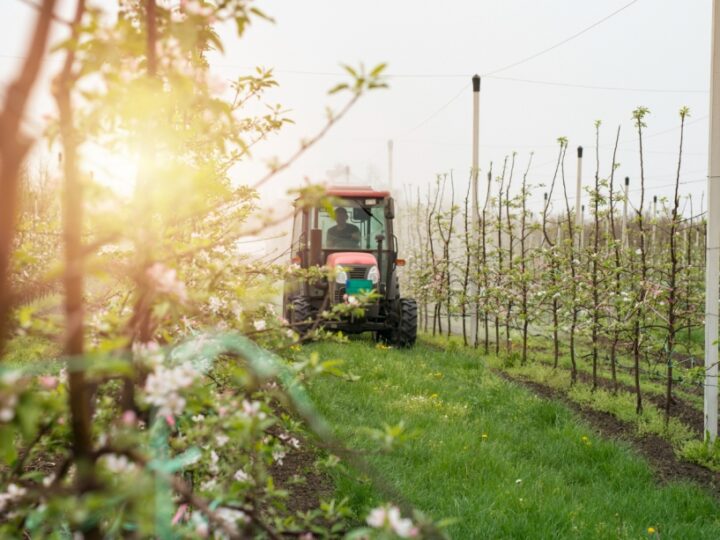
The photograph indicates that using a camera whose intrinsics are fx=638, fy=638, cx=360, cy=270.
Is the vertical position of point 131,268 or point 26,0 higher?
point 26,0

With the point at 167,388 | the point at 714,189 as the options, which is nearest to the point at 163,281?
the point at 167,388

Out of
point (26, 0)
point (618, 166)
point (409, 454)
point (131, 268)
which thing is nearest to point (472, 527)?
point (409, 454)

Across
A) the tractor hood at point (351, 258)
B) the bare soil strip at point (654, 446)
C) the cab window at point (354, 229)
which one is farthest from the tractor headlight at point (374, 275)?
the bare soil strip at point (654, 446)

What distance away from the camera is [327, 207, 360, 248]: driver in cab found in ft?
31.0

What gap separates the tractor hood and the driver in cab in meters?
0.22

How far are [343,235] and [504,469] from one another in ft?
19.0

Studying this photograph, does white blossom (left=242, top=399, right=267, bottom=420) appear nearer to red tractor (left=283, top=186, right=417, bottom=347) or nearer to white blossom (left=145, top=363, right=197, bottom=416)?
white blossom (left=145, top=363, right=197, bottom=416)

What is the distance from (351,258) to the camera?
8.95 m

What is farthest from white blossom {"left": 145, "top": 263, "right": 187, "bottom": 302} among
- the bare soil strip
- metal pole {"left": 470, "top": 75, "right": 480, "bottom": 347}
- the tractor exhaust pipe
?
metal pole {"left": 470, "top": 75, "right": 480, "bottom": 347}

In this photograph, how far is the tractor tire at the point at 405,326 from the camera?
940 cm

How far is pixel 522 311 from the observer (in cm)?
860

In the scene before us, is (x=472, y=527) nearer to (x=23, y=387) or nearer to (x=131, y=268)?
(x=131, y=268)

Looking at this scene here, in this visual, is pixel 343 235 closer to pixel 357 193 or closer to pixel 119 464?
pixel 357 193

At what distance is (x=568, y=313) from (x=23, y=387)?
24.0 ft
